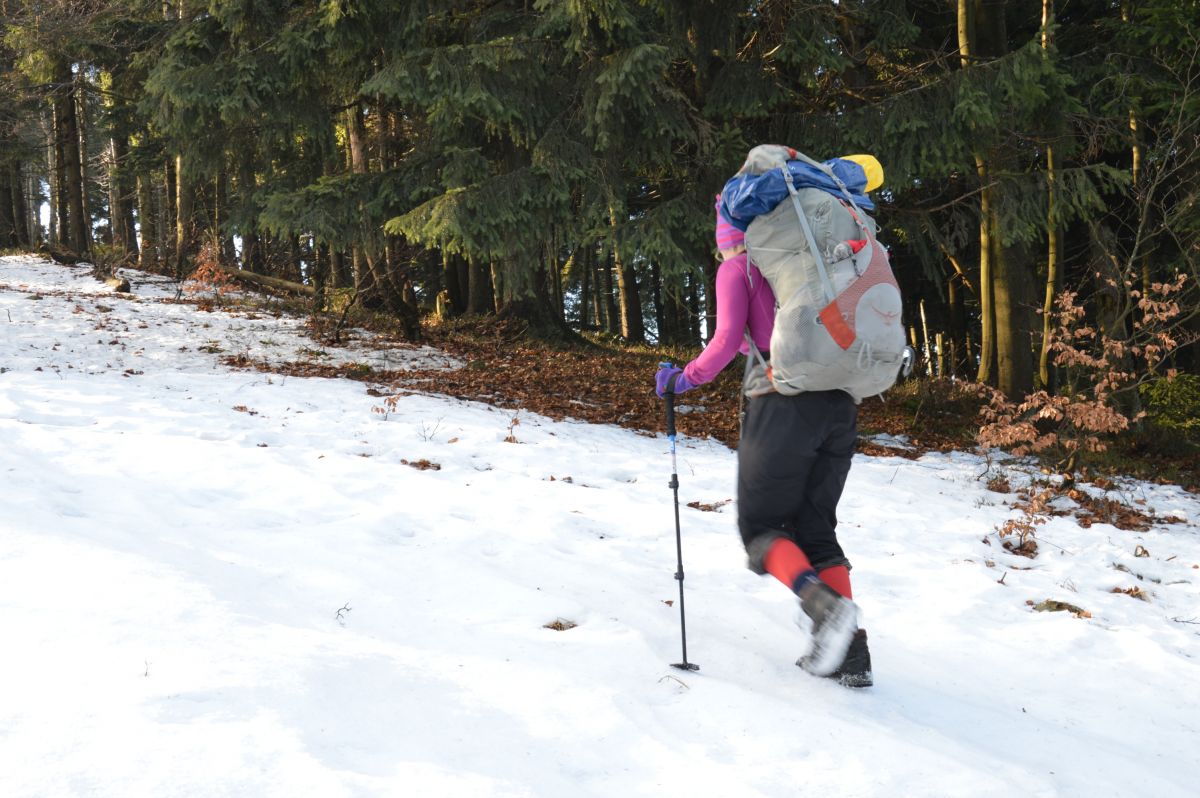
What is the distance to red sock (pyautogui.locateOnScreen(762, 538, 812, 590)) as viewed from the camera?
10.2 feet

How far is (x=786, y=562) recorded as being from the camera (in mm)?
3137

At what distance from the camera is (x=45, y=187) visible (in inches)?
1863

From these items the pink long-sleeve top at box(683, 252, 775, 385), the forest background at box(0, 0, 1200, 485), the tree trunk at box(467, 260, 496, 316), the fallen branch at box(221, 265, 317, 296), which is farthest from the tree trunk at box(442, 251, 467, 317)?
the pink long-sleeve top at box(683, 252, 775, 385)

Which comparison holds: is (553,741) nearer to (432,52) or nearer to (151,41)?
(432,52)

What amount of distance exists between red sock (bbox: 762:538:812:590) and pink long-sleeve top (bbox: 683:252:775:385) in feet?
2.38

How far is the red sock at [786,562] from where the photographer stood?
311 cm

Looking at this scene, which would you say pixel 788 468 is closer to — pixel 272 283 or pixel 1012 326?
pixel 1012 326

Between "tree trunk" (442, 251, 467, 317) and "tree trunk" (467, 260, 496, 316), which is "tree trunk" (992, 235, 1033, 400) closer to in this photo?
"tree trunk" (467, 260, 496, 316)

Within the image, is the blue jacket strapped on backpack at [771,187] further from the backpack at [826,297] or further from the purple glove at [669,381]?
the purple glove at [669,381]

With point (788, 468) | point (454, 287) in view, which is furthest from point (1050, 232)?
point (454, 287)

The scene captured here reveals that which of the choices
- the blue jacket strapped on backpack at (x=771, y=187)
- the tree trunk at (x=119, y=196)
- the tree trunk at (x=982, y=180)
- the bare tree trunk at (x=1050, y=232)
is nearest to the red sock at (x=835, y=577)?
the blue jacket strapped on backpack at (x=771, y=187)

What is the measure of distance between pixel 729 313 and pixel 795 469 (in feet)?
2.20

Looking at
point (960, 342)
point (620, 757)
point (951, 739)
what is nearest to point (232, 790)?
point (620, 757)

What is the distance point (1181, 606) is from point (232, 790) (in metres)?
5.59
